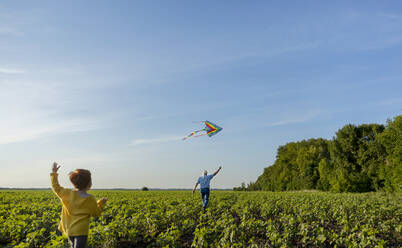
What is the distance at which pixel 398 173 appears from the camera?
35.8 meters

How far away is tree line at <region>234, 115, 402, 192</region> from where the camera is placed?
1510 inches

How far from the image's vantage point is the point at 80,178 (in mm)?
4293

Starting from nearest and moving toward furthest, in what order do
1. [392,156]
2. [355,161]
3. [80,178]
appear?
[80,178]
[392,156]
[355,161]

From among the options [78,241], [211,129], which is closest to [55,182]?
[78,241]

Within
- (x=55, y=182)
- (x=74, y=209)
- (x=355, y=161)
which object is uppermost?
(x=355, y=161)

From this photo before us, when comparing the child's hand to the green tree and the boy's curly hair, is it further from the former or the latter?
the green tree

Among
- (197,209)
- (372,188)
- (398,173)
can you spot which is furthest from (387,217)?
(372,188)

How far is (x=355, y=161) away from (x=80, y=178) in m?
51.1

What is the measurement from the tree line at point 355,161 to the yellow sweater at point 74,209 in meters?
39.2

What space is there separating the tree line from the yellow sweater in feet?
129

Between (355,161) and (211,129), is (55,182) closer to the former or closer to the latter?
(211,129)

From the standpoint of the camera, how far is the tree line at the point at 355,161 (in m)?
38.3

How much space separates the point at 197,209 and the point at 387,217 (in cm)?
806

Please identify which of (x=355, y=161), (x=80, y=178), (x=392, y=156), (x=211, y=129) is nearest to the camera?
(x=80, y=178)
